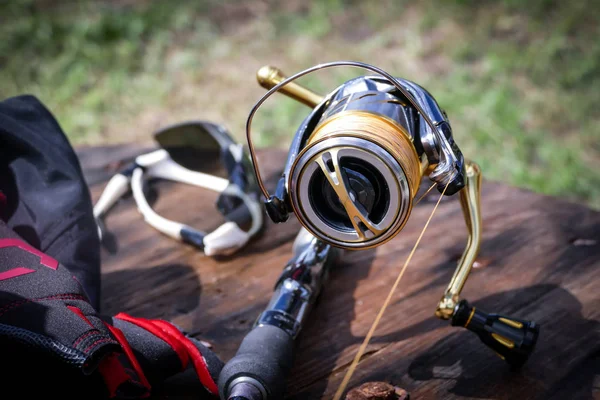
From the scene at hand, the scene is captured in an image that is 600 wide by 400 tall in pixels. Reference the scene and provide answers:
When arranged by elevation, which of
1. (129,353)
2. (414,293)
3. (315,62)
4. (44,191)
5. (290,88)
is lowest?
(129,353)

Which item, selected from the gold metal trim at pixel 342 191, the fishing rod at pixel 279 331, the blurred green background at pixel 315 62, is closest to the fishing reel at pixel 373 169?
the gold metal trim at pixel 342 191

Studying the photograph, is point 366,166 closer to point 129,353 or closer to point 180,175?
point 129,353

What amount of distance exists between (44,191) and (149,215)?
0.80 ft

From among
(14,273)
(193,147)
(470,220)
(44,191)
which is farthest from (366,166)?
(193,147)

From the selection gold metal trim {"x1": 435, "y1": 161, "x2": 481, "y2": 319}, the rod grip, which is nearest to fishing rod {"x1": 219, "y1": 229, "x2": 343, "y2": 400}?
the rod grip

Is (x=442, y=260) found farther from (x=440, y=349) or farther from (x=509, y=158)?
(x=509, y=158)

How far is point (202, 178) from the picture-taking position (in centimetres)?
150

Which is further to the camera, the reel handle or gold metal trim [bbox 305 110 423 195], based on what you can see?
the reel handle

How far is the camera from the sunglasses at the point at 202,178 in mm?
1308

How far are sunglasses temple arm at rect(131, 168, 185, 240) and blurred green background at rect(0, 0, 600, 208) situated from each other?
1.12m

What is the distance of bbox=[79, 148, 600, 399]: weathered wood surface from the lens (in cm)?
100

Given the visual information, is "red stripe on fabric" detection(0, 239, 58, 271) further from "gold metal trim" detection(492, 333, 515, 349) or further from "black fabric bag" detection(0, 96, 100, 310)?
"gold metal trim" detection(492, 333, 515, 349)

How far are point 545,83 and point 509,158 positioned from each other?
510 mm

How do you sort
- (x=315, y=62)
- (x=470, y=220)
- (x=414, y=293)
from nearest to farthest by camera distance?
(x=470, y=220)
(x=414, y=293)
(x=315, y=62)
